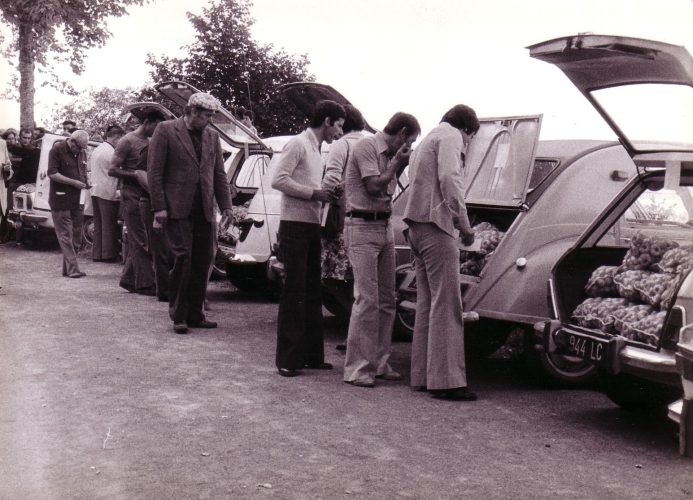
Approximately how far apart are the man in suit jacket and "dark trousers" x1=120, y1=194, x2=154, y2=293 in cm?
243

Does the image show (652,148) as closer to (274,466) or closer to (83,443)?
(274,466)

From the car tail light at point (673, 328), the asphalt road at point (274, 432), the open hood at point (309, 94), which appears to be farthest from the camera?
the open hood at point (309, 94)

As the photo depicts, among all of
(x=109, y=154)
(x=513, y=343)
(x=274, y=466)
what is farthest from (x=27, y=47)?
(x=274, y=466)

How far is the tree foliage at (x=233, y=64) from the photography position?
560 inches

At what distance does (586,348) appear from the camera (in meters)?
5.72

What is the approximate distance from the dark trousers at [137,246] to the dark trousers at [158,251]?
29 centimetres

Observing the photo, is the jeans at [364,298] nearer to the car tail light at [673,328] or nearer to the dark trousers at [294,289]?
the dark trousers at [294,289]

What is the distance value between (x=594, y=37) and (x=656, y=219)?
1948mm

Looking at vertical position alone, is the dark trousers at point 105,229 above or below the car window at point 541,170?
below

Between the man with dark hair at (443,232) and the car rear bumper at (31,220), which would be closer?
the man with dark hair at (443,232)

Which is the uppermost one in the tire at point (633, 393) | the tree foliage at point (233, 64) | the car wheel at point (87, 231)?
the tree foliage at point (233, 64)

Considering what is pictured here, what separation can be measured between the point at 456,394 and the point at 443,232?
1103mm

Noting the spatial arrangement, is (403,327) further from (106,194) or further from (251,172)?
(106,194)

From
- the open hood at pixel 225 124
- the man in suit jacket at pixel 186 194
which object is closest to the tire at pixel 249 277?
the open hood at pixel 225 124
